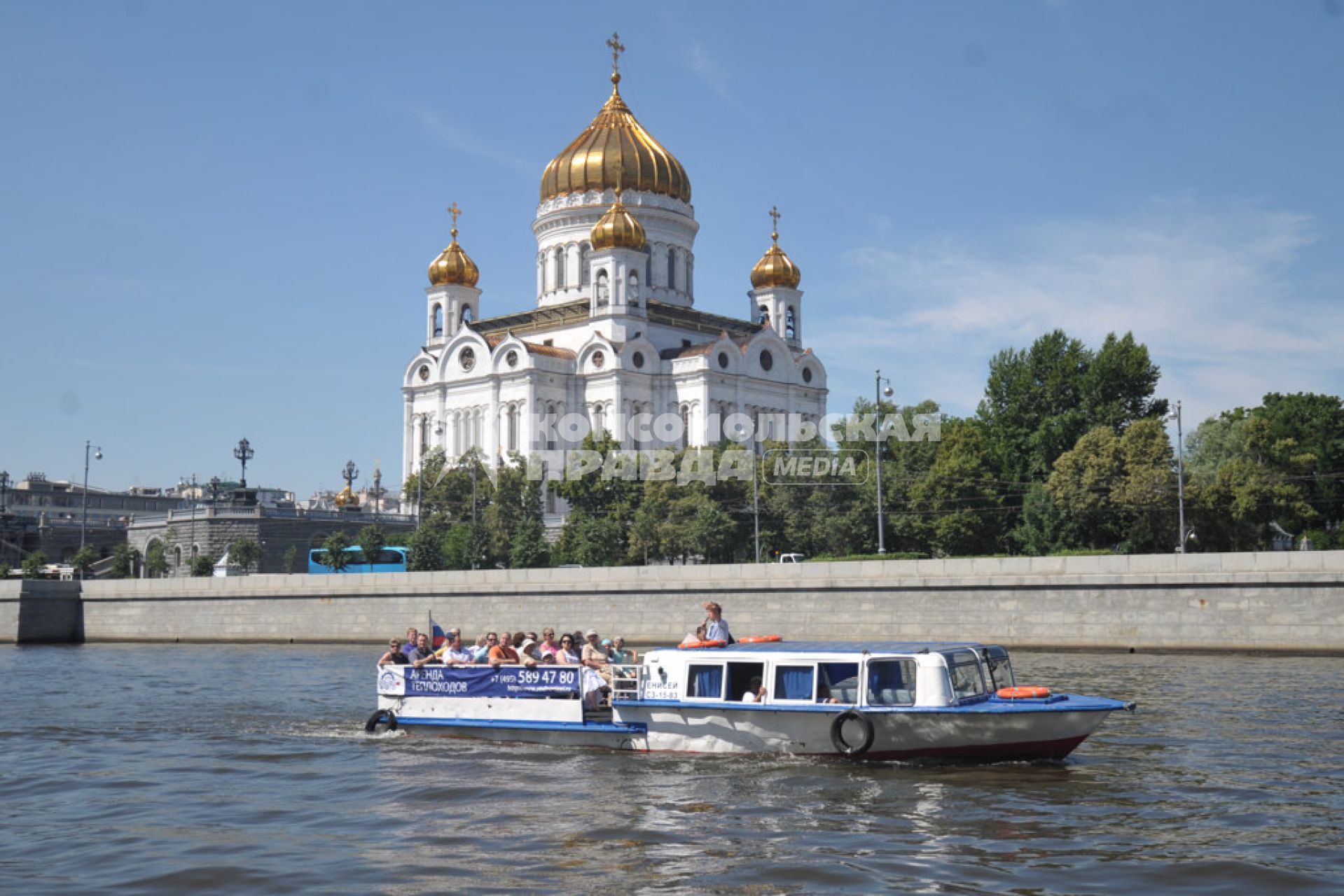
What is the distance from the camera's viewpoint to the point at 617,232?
76062mm

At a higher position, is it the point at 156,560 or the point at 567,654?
the point at 156,560

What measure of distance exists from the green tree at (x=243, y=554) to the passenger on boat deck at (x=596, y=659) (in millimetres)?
46775

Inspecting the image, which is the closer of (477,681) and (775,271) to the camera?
(477,681)

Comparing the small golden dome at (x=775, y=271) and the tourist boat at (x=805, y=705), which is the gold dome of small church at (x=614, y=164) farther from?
the tourist boat at (x=805, y=705)

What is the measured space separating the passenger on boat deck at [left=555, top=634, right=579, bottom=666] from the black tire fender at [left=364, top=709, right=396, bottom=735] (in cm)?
304

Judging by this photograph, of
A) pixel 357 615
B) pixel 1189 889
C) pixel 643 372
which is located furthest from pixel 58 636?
pixel 1189 889

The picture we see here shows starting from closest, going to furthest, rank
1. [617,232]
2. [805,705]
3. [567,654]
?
1. [805,705]
2. [567,654]
3. [617,232]

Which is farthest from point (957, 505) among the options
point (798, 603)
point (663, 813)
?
point (663, 813)

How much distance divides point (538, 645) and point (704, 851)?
997 centimetres

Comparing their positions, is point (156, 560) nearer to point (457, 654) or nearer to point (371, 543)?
point (371, 543)

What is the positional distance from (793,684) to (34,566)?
58331 millimetres

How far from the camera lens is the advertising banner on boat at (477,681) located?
21.5 m

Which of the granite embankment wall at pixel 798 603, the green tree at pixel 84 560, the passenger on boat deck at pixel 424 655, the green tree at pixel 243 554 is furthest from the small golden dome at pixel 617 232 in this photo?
the passenger on boat deck at pixel 424 655

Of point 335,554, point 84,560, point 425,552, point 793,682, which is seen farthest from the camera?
point 84,560
